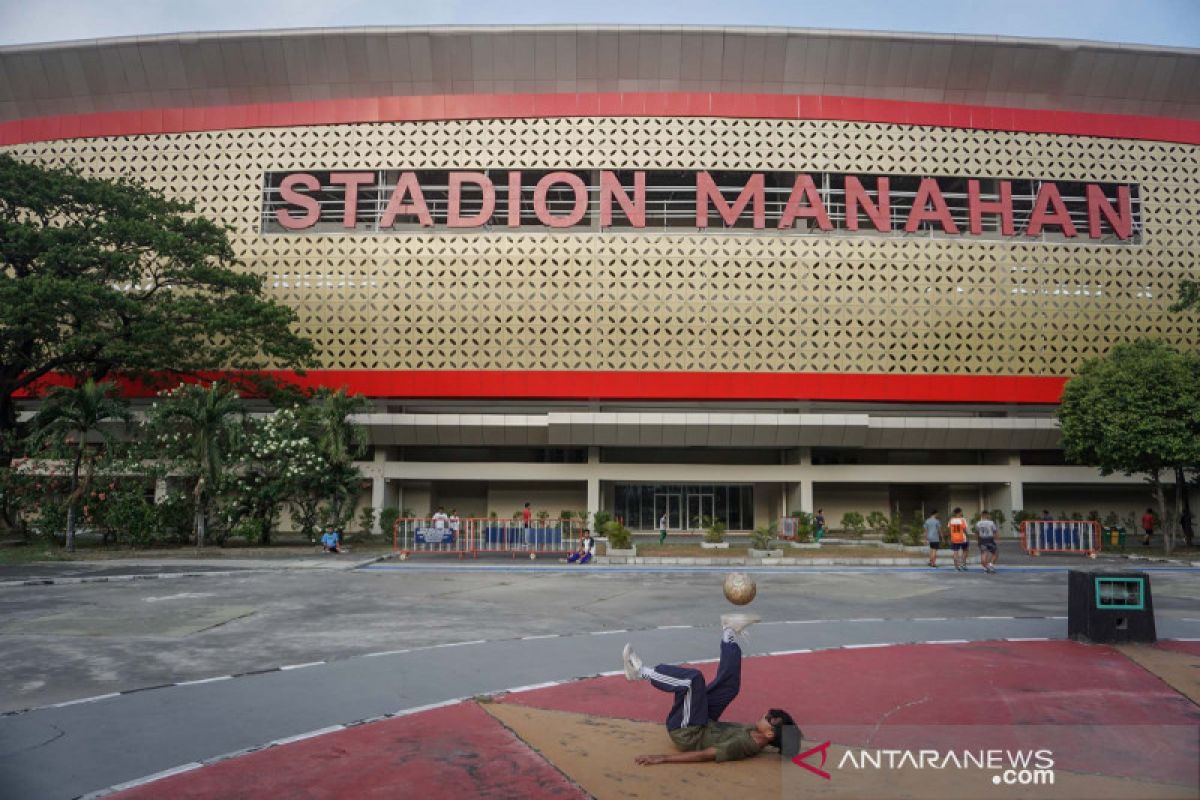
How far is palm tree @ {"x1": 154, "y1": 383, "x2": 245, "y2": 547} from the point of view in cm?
2667

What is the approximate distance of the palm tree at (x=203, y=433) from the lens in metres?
26.7

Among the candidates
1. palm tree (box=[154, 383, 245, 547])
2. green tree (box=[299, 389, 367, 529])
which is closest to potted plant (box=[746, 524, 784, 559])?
green tree (box=[299, 389, 367, 529])

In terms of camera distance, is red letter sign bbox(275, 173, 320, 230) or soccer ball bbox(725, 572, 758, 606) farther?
red letter sign bbox(275, 173, 320, 230)

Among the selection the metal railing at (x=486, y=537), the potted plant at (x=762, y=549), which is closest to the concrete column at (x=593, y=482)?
the metal railing at (x=486, y=537)

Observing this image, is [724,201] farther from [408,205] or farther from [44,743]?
[44,743]

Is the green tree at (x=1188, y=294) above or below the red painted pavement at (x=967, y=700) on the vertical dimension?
above

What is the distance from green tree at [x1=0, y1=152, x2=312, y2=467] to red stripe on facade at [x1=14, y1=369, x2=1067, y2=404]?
5178mm

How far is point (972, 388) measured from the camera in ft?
121

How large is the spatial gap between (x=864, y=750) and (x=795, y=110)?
1380 inches

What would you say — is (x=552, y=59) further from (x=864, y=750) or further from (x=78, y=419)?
(x=864, y=750)

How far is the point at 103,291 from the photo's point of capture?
88.1 feet

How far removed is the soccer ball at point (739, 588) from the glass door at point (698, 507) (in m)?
36.1

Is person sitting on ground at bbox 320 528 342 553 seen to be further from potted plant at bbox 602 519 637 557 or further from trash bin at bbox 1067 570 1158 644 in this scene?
trash bin at bbox 1067 570 1158 644

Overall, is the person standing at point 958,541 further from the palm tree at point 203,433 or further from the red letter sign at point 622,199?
the palm tree at point 203,433
